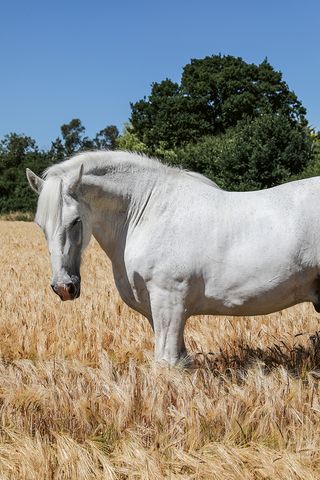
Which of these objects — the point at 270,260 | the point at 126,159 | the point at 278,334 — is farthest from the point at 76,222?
the point at 278,334

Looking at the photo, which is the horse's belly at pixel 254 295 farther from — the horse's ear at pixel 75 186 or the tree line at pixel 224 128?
the tree line at pixel 224 128

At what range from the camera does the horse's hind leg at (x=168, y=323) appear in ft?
14.8

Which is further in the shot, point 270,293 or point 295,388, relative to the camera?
point 270,293

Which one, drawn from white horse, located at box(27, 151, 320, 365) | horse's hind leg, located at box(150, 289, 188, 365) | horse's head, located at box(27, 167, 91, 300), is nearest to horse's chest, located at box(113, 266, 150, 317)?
white horse, located at box(27, 151, 320, 365)

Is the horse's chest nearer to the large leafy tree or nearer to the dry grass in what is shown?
the dry grass

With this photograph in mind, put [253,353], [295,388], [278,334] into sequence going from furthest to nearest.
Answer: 1. [278,334]
2. [253,353]
3. [295,388]

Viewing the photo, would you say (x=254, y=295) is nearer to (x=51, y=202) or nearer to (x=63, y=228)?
(x=63, y=228)

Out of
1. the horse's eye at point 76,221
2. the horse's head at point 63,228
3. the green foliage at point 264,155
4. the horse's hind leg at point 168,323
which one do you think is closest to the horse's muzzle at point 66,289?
the horse's head at point 63,228

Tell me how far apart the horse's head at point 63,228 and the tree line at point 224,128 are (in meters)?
28.6

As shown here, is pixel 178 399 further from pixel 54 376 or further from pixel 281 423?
pixel 54 376

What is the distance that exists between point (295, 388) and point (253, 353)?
1.53 metres

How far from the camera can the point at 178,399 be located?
12.8ft

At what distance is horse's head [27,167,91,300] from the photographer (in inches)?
172

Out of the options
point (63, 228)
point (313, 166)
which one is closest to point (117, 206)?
point (63, 228)
